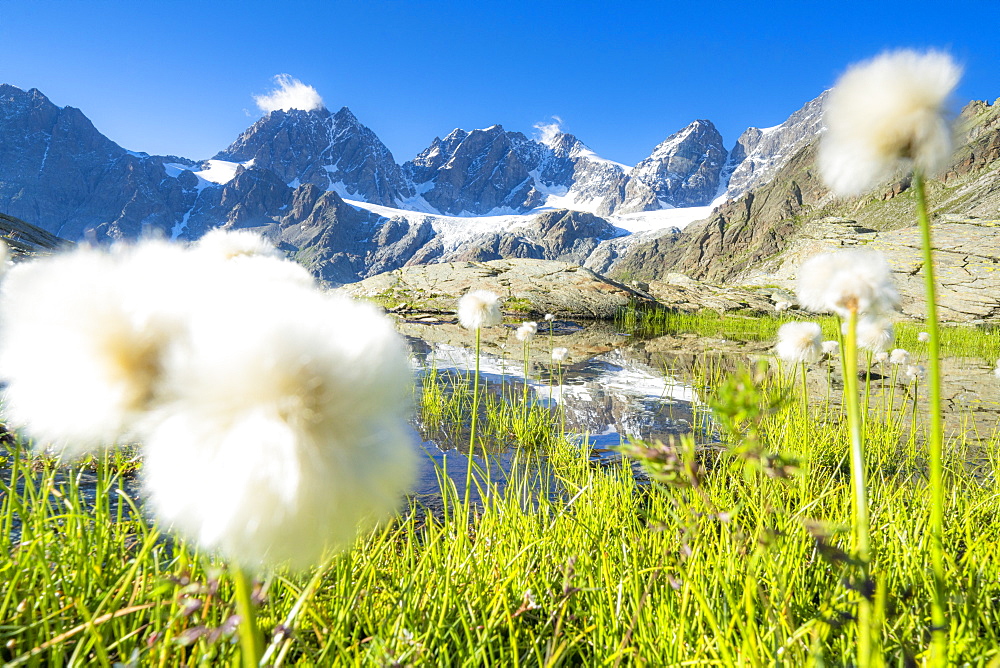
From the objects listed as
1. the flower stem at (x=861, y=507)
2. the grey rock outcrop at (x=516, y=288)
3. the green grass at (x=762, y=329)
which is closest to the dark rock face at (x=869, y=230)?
the flower stem at (x=861, y=507)

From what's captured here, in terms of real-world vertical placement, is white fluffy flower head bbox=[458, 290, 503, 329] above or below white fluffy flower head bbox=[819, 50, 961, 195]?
below

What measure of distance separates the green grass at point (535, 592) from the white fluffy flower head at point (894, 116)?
0.51 m

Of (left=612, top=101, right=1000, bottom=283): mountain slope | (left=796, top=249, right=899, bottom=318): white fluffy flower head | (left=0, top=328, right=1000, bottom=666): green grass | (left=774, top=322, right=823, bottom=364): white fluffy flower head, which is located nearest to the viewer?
(left=796, top=249, right=899, bottom=318): white fluffy flower head

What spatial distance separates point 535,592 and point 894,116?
176cm

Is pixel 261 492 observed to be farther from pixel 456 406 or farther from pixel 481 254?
pixel 481 254

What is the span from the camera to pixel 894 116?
88 cm

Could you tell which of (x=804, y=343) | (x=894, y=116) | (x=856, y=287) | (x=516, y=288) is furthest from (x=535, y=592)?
(x=516, y=288)

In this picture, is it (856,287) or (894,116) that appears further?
(856,287)

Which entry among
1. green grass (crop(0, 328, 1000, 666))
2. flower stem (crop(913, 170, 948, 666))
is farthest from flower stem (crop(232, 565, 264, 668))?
flower stem (crop(913, 170, 948, 666))

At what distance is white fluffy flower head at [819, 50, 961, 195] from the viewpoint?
0.87 m

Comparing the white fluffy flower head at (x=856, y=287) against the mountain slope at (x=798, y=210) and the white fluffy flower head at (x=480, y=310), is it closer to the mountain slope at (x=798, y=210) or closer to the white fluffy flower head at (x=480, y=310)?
the white fluffy flower head at (x=480, y=310)

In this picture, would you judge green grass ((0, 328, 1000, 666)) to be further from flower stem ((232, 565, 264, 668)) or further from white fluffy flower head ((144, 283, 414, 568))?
white fluffy flower head ((144, 283, 414, 568))

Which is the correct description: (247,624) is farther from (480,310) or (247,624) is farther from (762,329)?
(762,329)

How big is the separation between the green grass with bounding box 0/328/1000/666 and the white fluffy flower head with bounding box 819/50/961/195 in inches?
20.1
